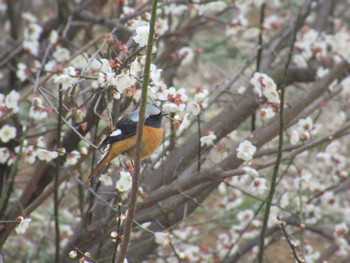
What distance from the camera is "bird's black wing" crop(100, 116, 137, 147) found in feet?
10.5

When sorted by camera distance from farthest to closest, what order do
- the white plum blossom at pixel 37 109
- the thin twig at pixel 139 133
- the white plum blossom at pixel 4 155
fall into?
the white plum blossom at pixel 4 155
the white plum blossom at pixel 37 109
the thin twig at pixel 139 133

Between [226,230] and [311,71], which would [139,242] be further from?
[226,230]

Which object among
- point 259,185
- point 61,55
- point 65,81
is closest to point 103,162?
point 65,81

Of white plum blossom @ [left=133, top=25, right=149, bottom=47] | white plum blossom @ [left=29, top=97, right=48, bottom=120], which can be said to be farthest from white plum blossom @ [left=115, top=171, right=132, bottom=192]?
white plum blossom @ [left=29, top=97, right=48, bottom=120]

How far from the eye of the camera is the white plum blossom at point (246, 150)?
3.57 metres

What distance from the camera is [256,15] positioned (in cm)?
1050

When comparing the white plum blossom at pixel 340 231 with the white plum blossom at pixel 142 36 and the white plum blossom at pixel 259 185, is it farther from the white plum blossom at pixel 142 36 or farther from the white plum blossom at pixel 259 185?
the white plum blossom at pixel 142 36

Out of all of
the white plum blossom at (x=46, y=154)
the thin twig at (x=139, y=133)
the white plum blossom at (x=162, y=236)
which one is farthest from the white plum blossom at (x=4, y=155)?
the thin twig at (x=139, y=133)

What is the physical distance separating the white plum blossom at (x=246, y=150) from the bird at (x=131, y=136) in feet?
1.52

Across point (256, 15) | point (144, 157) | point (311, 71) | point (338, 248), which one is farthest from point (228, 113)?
point (256, 15)

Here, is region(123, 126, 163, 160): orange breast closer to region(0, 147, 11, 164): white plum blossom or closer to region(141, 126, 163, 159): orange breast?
region(141, 126, 163, 159): orange breast

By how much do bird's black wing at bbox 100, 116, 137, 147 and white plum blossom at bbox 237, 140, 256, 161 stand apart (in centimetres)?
66

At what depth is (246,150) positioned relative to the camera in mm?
3631

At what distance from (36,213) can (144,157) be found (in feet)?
10.9
